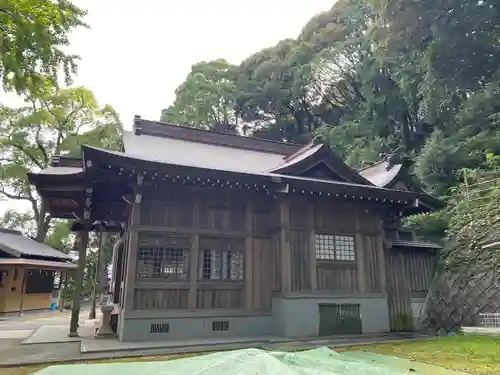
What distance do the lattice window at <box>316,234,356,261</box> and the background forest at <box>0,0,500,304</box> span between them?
4507 millimetres

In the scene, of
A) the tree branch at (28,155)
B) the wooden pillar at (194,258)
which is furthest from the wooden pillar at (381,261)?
the tree branch at (28,155)

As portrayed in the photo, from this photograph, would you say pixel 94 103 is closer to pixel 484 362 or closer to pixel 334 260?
pixel 334 260

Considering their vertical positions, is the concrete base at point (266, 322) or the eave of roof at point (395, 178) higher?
the eave of roof at point (395, 178)

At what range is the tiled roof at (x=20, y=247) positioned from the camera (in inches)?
707

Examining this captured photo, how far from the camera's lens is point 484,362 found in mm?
5859

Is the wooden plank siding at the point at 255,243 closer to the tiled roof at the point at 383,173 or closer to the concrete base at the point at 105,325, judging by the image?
the concrete base at the point at 105,325

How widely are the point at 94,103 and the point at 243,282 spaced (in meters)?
23.0

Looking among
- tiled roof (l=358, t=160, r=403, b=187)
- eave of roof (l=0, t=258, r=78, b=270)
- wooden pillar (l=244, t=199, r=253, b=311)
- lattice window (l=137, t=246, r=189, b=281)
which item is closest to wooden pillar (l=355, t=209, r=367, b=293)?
tiled roof (l=358, t=160, r=403, b=187)

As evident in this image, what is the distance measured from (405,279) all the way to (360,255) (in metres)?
1.85

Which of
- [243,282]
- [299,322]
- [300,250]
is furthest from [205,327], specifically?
[300,250]

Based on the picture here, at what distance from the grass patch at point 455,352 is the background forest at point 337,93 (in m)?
5.07

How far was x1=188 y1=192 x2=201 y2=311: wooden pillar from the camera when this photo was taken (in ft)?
27.7

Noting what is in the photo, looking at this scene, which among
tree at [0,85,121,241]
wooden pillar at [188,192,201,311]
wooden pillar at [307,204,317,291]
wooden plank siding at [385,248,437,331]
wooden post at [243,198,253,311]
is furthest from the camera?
A: tree at [0,85,121,241]

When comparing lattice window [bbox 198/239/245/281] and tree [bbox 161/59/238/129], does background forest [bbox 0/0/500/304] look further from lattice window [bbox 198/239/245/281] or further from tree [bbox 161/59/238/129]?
lattice window [bbox 198/239/245/281]
